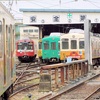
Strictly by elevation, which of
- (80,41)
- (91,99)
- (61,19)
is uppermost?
(61,19)

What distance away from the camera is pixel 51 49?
33.6 m

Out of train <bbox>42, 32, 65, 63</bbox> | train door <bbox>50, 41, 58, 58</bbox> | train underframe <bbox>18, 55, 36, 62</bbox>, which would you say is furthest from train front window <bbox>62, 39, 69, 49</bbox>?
train underframe <bbox>18, 55, 36, 62</bbox>

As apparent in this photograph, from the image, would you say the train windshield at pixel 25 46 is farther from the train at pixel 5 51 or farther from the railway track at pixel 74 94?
the train at pixel 5 51

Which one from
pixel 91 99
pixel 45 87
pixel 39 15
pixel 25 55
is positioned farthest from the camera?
pixel 39 15

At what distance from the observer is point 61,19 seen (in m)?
45.5

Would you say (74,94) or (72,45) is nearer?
(74,94)

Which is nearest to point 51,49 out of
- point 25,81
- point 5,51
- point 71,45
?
point 71,45

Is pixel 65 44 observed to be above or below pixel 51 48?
above

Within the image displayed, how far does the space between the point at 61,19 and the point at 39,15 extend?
106 inches

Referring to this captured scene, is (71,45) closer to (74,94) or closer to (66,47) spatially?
(66,47)

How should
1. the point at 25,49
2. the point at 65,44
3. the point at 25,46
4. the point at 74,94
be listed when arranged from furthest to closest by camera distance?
the point at 25,46, the point at 25,49, the point at 65,44, the point at 74,94

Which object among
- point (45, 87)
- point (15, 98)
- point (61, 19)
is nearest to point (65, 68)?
point (45, 87)

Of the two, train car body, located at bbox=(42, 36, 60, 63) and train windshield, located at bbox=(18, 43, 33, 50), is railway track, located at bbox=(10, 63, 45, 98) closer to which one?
train car body, located at bbox=(42, 36, 60, 63)

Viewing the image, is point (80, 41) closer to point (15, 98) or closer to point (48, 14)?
point (48, 14)
